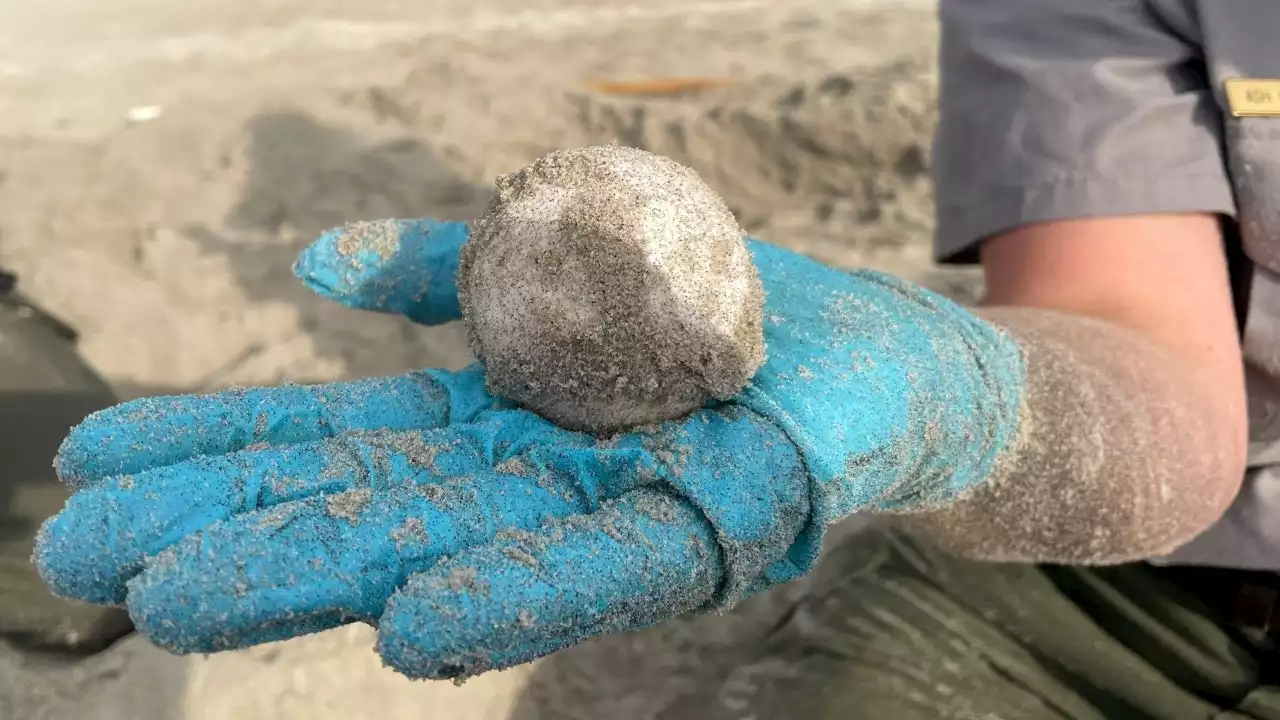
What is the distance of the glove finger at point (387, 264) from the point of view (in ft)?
3.63

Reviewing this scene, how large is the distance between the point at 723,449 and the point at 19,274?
74.5 inches

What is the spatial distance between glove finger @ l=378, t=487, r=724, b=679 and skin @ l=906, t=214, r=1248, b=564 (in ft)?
1.65

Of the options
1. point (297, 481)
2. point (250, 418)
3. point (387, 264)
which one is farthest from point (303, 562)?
point (387, 264)

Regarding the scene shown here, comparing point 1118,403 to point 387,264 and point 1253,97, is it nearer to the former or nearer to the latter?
point 1253,97

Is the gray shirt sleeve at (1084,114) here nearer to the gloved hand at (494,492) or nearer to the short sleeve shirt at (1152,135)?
the short sleeve shirt at (1152,135)

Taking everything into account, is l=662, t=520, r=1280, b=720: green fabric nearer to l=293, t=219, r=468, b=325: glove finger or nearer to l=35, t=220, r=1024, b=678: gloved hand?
l=35, t=220, r=1024, b=678: gloved hand

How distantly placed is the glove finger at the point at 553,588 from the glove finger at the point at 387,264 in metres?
0.47

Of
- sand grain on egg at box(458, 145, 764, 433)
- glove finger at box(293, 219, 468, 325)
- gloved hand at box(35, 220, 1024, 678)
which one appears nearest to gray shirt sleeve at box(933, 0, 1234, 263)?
gloved hand at box(35, 220, 1024, 678)

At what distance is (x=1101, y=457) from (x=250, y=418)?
958mm

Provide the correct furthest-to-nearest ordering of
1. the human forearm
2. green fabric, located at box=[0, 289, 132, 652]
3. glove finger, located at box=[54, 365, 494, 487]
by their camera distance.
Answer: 1. green fabric, located at box=[0, 289, 132, 652]
2. the human forearm
3. glove finger, located at box=[54, 365, 494, 487]

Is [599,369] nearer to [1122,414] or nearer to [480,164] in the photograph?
[1122,414]

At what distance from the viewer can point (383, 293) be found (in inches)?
44.6

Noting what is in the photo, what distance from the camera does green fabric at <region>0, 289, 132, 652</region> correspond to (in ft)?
4.43

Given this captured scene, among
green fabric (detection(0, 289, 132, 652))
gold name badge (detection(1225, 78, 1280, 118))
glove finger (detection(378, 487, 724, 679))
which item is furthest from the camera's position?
green fabric (detection(0, 289, 132, 652))
